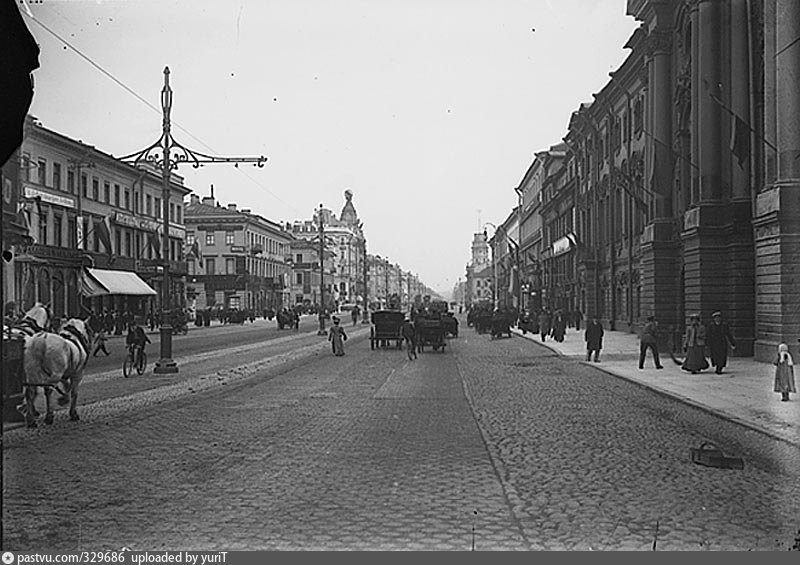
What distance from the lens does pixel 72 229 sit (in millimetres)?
10328

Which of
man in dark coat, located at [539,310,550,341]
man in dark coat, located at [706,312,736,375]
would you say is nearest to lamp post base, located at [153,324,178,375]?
man in dark coat, located at [706,312,736,375]

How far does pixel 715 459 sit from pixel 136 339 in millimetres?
13083

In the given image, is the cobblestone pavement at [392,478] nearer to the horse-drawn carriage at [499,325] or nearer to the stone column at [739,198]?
the stone column at [739,198]

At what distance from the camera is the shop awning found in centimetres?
1056

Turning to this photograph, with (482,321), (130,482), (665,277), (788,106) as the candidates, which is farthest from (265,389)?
(482,321)

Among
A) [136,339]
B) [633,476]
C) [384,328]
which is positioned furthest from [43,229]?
[384,328]

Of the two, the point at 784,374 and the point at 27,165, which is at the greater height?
the point at 27,165

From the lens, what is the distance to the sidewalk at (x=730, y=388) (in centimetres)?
1259

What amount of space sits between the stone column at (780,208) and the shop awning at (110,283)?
33.8ft

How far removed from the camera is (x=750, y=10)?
2120 cm

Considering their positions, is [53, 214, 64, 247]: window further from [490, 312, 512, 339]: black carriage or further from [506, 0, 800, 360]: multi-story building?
[490, 312, 512, 339]: black carriage

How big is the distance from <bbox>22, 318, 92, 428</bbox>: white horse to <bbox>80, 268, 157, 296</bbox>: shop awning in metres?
0.58

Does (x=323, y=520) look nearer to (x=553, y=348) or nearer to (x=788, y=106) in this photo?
(x=788, y=106)

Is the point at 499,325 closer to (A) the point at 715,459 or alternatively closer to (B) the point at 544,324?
(B) the point at 544,324
